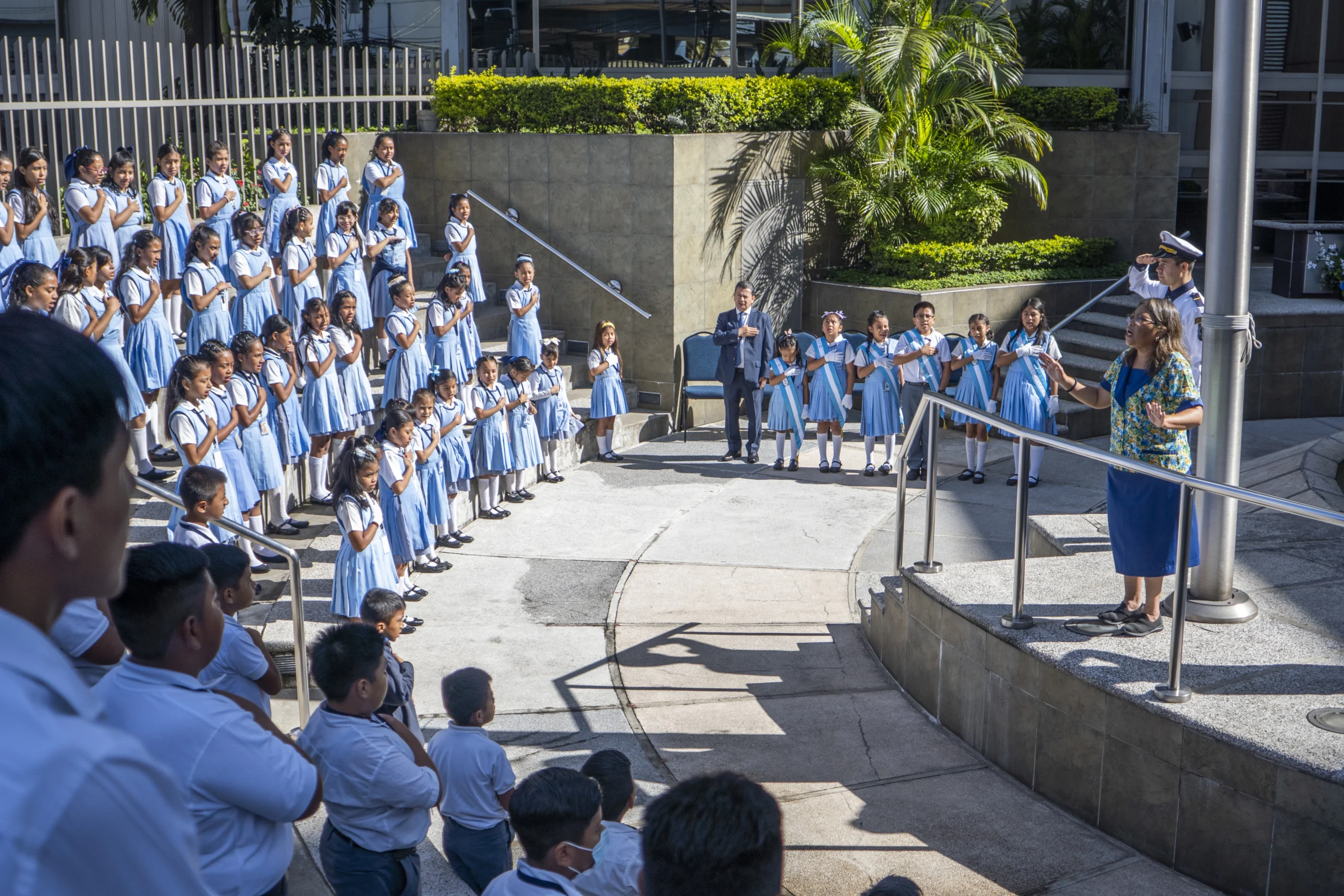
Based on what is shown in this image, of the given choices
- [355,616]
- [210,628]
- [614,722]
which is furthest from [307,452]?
[210,628]

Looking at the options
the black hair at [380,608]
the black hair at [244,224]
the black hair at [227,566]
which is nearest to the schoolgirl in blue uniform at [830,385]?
the black hair at [244,224]

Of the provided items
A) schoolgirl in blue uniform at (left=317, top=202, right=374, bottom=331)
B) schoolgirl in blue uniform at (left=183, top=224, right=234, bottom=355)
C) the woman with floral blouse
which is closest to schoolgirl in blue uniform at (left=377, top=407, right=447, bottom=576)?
schoolgirl in blue uniform at (left=183, top=224, right=234, bottom=355)

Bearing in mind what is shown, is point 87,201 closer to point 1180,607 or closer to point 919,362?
point 919,362

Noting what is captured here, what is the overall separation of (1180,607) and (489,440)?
6.62m

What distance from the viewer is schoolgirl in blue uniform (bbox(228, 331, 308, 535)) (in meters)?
9.02

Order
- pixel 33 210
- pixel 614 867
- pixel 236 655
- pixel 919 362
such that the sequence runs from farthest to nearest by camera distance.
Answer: pixel 919 362 < pixel 33 210 < pixel 236 655 < pixel 614 867

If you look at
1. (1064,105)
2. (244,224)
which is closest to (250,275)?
(244,224)

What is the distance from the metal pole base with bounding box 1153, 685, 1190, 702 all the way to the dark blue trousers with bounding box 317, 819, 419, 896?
3.09m

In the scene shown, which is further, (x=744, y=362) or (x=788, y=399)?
(x=744, y=362)

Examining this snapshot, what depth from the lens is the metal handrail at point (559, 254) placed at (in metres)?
14.6

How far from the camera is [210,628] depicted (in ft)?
9.83

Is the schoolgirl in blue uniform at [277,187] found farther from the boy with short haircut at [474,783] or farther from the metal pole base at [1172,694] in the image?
the metal pole base at [1172,694]

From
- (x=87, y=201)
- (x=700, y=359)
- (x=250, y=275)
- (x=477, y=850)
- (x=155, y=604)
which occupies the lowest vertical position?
(x=477, y=850)

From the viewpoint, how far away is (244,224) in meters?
10.5
